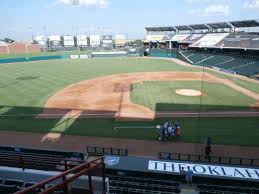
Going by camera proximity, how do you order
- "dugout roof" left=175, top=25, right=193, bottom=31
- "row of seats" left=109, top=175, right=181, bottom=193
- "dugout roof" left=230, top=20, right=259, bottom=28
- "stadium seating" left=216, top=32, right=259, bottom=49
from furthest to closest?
"dugout roof" left=175, top=25, right=193, bottom=31
"dugout roof" left=230, top=20, right=259, bottom=28
"stadium seating" left=216, top=32, right=259, bottom=49
"row of seats" left=109, top=175, right=181, bottom=193

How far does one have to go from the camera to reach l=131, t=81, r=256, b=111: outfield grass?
1125 inches

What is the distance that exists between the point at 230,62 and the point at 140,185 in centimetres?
4934

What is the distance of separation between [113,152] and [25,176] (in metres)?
9.92

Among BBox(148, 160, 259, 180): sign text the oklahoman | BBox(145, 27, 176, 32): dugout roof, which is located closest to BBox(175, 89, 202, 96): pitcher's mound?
BBox(148, 160, 259, 180): sign text the oklahoman

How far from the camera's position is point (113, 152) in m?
18.5

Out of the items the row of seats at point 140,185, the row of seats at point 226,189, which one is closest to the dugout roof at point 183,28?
the row of seats at point 226,189

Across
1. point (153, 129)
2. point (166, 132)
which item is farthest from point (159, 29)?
point (166, 132)

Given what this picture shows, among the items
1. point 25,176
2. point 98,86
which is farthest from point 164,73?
point 25,176

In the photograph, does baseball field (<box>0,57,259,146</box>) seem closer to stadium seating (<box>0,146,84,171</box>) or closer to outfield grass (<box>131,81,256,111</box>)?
outfield grass (<box>131,81,256,111</box>)

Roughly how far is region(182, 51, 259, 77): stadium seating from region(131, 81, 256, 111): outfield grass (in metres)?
10.9

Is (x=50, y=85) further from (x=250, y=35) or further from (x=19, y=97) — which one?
(x=250, y=35)

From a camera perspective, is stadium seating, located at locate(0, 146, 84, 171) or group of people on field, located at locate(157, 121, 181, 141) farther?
group of people on field, located at locate(157, 121, 181, 141)

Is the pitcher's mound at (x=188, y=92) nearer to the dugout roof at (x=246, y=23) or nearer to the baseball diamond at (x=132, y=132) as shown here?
the baseball diamond at (x=132, y=132)

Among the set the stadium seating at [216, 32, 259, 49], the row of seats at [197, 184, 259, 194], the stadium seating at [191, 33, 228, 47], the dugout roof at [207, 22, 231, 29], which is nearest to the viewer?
the row of seats at [197, 184, 259, 194]
